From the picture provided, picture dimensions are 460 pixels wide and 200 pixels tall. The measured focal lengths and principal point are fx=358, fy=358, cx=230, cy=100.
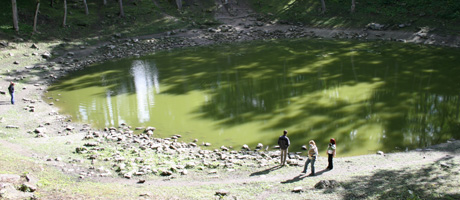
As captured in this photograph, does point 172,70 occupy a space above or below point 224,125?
above

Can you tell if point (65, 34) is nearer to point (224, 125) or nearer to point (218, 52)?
point (218, 52)

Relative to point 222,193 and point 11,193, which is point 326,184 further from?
point 11,193

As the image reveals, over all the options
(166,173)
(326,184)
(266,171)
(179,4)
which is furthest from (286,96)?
(179,4)

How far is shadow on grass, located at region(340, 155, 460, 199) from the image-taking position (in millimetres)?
10672

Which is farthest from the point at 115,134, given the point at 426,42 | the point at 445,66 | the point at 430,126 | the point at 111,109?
the point at 426,42

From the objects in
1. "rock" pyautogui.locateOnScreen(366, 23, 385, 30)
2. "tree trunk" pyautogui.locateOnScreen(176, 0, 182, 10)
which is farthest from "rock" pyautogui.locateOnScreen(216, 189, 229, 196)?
"tree trunk" pyautogui.locateOnScreen(176, 0, 182, 10)

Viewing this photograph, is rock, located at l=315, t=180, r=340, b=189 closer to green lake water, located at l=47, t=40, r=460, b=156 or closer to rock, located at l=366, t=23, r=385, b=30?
green lake water, located at l=47, t=40, r=460, b=156

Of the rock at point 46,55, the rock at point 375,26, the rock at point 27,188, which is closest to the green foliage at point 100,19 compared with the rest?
the rock at point 46,55

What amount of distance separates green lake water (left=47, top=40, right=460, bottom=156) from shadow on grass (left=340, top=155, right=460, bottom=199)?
3209 mm

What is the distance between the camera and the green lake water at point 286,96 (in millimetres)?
17938

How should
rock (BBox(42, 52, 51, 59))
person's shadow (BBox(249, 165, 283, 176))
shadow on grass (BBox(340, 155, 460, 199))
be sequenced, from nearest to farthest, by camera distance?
shadow on grass (BBox(340, 155, 460, 199))
person's shadow (BBox(249, 165, 283, 176))
rock (BBox(42, 52, 51, 59))

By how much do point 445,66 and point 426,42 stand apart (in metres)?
10.2

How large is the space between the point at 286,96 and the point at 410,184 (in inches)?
515

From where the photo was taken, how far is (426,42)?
1534 inches
